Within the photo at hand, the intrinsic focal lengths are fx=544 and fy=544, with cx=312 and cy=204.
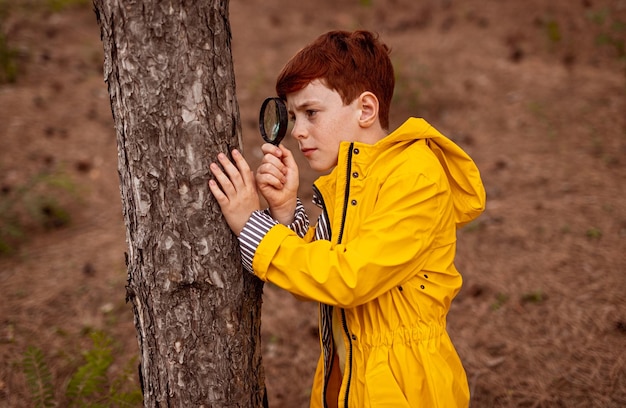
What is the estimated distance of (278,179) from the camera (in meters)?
1.91

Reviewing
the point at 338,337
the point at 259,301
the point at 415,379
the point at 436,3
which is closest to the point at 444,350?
the point at 415,379

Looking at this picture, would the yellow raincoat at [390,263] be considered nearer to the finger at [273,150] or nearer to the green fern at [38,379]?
the finger at [273,150]

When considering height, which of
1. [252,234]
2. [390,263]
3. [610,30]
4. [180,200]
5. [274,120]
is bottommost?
[390,263]

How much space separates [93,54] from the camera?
677cm

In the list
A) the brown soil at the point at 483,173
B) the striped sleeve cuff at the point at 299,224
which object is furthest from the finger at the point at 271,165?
the brown soil at the point at 483,173

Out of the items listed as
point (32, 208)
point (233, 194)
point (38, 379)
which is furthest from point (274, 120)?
point (32, 208)

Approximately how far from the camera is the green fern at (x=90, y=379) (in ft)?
8.82

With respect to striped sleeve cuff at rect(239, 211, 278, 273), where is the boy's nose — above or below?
above

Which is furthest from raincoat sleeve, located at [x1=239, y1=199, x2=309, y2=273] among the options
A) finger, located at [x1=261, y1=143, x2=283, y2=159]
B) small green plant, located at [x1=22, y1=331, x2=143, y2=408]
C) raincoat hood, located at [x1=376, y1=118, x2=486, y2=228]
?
small green plant, located at [x1=22, y1=331, x2=143, y2=408]

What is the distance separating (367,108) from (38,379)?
207 cm

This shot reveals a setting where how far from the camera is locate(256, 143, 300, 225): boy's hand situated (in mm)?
1896

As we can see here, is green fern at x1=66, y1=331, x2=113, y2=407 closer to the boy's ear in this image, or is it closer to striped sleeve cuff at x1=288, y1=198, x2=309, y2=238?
striped sleeve cuff at x1=288, y1=198, x2=309, y2=238

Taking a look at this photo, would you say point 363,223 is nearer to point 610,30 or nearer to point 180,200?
point 180,200

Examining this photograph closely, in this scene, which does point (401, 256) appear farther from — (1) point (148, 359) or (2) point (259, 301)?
(1) point (148, 359)
